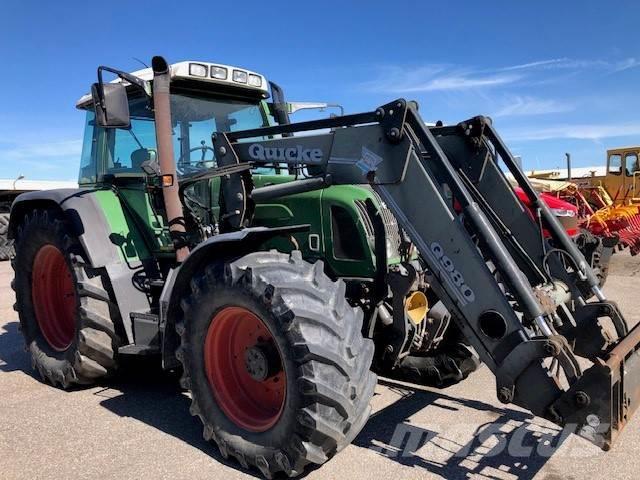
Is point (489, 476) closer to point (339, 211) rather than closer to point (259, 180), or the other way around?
point (339, 211)

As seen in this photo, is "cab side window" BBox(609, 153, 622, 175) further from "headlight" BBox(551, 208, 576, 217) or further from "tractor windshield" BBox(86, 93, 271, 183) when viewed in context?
"tractor windshield" BBox(86, 93, 271, 183)

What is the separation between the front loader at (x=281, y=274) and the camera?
2.96 metres

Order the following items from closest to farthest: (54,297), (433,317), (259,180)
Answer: (433,317) < (259,180) < (54,297)

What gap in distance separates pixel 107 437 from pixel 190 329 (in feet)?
3.29

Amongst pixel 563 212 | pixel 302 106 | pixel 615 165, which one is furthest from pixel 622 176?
pixel 302 106

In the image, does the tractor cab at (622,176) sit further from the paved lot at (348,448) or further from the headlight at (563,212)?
the paved lot at (348,448)

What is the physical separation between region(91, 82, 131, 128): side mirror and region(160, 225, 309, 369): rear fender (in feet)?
3.79

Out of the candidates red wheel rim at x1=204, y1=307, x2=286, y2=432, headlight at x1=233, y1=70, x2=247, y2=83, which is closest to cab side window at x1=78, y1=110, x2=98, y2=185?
headlight at x1=233, y1=70, x2=247, y2=83

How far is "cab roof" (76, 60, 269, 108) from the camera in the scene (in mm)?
4500

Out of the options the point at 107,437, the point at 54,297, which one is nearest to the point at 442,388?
the point at 107,437

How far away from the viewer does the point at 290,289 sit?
3.12 meters

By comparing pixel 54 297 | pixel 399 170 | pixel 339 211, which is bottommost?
pixel 54 297

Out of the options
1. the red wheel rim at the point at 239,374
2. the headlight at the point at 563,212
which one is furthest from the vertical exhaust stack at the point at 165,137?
the headlight at the point at 563,212

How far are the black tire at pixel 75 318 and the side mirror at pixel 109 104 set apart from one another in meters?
1.16
